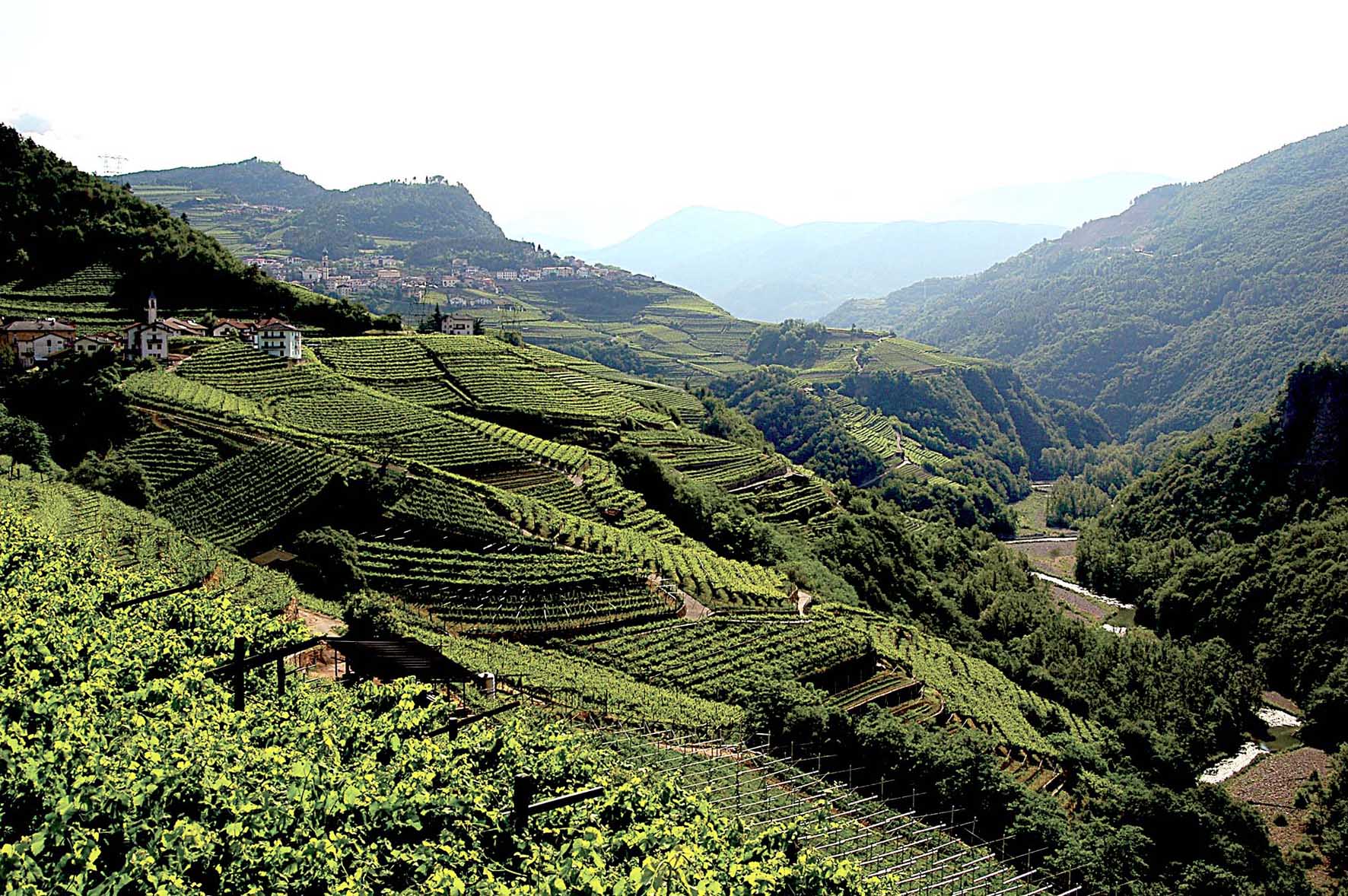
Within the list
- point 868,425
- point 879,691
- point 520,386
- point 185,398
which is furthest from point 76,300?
point 868,425

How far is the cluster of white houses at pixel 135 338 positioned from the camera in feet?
163

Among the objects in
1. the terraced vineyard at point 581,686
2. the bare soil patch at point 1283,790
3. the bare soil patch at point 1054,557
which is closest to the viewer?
the terraced vineyard at point 581,686

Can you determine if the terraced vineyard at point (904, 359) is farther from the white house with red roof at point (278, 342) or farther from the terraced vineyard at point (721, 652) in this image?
the terraced vineyard at point (721, 652)

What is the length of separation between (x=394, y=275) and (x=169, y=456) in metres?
127

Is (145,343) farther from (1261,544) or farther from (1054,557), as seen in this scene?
(1054,557)

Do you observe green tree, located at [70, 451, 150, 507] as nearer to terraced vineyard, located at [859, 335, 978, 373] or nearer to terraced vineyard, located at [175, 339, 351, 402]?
terraced vineyard, located at [175, 339, 351, 402]

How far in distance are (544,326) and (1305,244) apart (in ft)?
518

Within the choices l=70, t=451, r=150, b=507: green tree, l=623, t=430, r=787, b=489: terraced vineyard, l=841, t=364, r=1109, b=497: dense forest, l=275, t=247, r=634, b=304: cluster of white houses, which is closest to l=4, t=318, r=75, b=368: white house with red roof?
l=70, t=451, r=150, b=507: green tree

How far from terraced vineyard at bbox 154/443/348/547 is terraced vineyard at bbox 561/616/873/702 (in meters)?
13.3

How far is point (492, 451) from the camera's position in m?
45.1

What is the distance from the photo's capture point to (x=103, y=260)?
65.0m

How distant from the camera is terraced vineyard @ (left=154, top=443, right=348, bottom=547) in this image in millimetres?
33969

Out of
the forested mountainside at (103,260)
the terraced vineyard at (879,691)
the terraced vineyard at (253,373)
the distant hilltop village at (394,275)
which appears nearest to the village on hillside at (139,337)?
the terraced vineyard at (253,373)

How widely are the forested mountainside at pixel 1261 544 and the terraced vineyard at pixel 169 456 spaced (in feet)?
198
